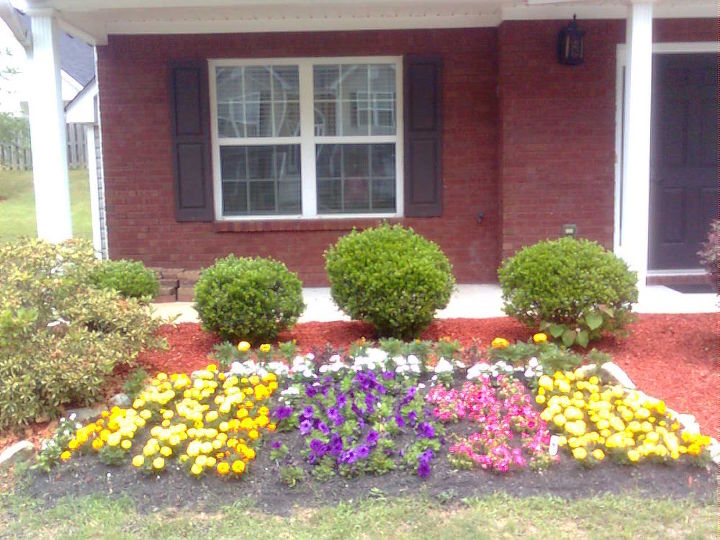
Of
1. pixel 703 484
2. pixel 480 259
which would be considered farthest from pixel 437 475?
pixel 480 259

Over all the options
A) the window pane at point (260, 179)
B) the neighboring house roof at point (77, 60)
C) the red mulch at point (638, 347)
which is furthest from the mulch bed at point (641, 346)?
the neighboring house roof at point (77, 60)

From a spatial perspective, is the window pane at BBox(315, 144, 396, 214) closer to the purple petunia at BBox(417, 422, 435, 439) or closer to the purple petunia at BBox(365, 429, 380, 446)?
the purple petunia at BBox(417, 422, 435, 439)

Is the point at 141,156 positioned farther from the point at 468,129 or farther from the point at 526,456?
the point at 526,456

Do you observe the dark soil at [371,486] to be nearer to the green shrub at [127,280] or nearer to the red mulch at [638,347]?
the red mulch at [638,347]

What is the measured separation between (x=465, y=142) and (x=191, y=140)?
3043 mm

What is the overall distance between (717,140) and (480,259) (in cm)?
288

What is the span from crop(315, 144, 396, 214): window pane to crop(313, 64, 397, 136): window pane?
20 centimetres

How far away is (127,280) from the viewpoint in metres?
7.42

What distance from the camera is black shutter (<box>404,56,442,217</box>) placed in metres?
9.07

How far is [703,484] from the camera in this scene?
4371 millimetres

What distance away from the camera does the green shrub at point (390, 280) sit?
6367mm

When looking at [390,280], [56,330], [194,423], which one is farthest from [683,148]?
[56,330]

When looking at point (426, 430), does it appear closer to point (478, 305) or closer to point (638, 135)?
point (478, 305)

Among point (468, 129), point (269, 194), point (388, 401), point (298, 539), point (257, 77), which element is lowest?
point (298, 539)
